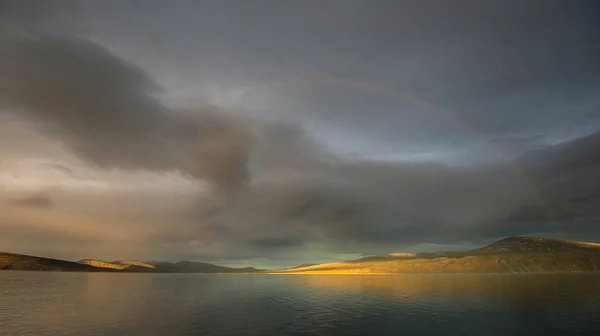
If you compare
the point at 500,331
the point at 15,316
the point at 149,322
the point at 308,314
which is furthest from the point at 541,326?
the point at 15,316

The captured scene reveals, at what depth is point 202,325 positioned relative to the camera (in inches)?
2435

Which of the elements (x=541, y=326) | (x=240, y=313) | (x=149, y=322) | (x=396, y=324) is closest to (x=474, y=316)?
(x=541, y=326)

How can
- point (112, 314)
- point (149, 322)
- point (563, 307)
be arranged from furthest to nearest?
1. point (563, 307)
2. point (112, 314)
3. point (149, 322)

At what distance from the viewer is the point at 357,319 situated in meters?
68.0

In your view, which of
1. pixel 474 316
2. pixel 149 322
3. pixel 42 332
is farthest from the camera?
pixel 474 316

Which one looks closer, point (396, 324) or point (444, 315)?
point (396, 324)

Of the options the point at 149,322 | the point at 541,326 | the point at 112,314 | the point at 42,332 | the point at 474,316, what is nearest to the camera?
the point at 42,332

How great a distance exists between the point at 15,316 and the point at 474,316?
86796mm

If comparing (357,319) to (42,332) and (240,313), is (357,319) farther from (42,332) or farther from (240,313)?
(42,332)

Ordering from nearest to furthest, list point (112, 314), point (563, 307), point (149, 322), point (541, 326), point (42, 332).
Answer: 1. point (42, 332)
2. point (541, 326)
3. point (149, 322)
4. point (112, 314)
5. point (563, 307)

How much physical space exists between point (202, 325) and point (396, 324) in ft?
106

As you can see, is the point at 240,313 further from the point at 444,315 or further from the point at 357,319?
the point at 444,315

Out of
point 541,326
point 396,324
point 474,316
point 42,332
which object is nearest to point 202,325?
point 42,332

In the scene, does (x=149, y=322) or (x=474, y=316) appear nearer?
→ (x=149, y=322)
